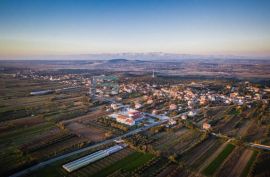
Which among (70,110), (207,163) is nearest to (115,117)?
(70,110)

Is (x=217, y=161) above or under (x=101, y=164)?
under

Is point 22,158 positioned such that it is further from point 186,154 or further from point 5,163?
point 186,154

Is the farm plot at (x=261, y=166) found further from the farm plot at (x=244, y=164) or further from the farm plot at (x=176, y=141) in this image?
the farm plot at (x=176, y=141)

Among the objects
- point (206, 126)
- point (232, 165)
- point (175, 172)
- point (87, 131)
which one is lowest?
point (232, 165)

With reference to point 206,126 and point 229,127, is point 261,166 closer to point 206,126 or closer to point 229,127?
point 206,126

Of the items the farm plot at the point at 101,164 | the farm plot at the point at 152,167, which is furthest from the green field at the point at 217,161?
the farm plot at the point at 101,164

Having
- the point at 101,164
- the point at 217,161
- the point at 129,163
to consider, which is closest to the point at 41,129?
the point at 101,164

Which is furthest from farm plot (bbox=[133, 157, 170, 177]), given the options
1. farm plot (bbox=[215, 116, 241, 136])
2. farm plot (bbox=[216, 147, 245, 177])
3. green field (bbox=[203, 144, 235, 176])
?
farm plot (bbox=[215, 116, 241, 136])
